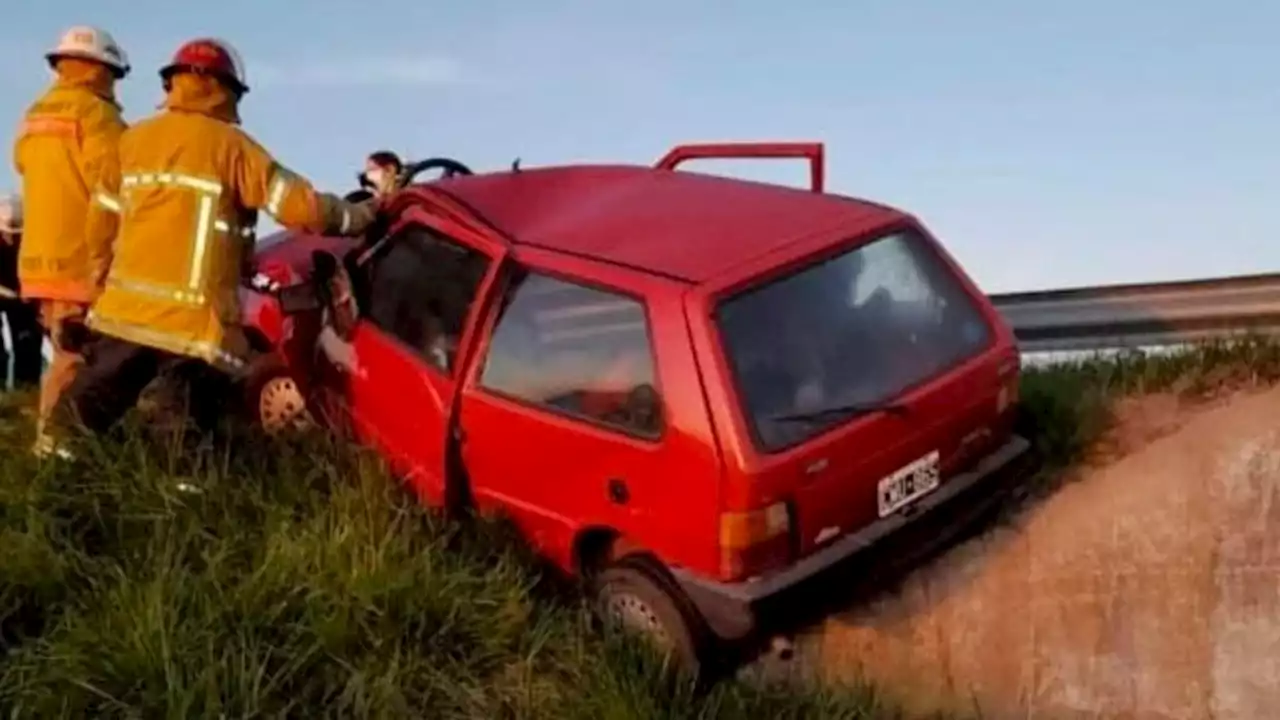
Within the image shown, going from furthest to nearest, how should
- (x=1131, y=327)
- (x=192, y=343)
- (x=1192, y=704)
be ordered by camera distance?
(x=1131, y=327) → (x=192, y=343) → (x=1192, y=704)

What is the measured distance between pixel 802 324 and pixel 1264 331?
2.56m

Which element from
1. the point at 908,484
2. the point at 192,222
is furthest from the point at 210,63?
the point at 908,484

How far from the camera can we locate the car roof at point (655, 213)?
6602 millimetres

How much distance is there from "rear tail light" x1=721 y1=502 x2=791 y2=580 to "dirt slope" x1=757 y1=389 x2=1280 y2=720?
465 mm

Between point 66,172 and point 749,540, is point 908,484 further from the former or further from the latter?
point 66,172

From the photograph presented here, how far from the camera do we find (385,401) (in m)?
7.25

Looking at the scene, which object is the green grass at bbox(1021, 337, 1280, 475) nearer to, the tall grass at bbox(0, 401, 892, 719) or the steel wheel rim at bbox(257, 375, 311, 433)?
the tall grass at bbox(0, 401, 892, 719)

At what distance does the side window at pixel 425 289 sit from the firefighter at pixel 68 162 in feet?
4.70

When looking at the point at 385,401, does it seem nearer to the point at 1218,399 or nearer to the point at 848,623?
the point at 848,623

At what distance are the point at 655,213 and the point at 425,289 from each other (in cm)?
94

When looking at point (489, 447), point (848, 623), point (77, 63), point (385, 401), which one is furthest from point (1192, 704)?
point (77, 63)

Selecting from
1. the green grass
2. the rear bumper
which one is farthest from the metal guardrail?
the rear bumper

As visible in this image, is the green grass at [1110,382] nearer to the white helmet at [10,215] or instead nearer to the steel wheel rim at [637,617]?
the steel wheel rim at [637,617]

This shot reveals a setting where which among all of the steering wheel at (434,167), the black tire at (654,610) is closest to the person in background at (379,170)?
the steering wheel at (434,167)
